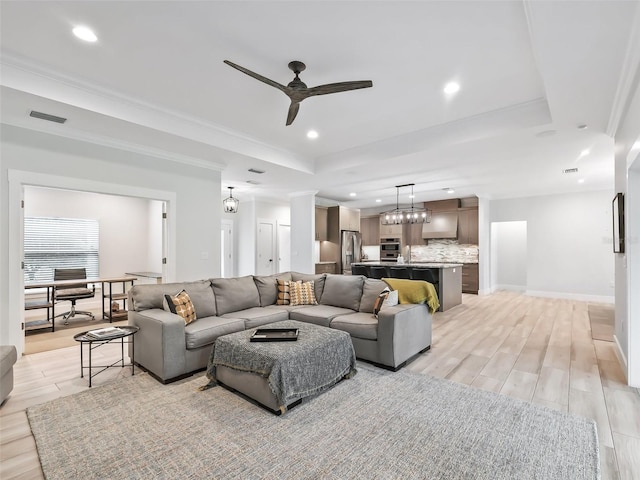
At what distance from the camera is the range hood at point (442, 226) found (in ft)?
29.7

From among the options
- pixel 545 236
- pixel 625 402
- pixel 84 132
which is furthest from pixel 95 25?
pixel 545 236

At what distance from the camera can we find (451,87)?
3309mm

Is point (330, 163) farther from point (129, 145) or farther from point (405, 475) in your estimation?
point (405, 475)

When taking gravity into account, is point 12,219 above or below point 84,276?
above

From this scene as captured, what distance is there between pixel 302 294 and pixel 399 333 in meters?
1.62

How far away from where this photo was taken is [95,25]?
2.43m

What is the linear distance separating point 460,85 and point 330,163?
9.19 feet

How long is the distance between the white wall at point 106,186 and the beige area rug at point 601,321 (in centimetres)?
597

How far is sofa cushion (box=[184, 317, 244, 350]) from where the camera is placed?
3.18 meters

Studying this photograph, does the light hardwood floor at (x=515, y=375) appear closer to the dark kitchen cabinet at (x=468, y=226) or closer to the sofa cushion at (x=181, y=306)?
the sofa cushion at (x=181, y=306)

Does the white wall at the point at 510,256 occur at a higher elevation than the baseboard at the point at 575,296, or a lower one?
higher

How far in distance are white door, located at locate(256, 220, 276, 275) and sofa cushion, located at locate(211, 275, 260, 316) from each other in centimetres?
451

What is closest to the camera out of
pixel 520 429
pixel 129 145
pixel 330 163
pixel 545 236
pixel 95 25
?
pixel 520 429

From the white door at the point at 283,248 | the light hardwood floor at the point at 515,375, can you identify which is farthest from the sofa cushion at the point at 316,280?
the white door at the point at 283,248
